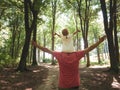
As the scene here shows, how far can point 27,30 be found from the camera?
22.2 meters

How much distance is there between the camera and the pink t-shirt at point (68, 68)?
4098mm

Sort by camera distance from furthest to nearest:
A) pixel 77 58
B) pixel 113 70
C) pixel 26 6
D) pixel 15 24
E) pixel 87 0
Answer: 1. pixel 15 24
2. pixel 87 0
3. pixel 26 6
4. pixel 113 70
5. pixel 77 58

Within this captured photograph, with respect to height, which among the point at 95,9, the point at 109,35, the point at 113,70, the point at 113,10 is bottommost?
the point at 113,70

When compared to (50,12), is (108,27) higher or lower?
lower

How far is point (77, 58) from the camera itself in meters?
4.08

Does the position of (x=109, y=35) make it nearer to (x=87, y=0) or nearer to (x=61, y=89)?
(x=87, y=0)

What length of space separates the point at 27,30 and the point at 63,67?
724 inches

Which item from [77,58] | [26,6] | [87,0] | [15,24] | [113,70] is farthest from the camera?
[15,24]

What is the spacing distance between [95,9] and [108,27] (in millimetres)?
13119

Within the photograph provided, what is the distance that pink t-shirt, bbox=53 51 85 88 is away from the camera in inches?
161

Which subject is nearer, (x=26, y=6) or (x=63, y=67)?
(x=63, y=67)

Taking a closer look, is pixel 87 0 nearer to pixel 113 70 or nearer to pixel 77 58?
pixel 113 70

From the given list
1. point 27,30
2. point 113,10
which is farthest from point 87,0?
point 27,30

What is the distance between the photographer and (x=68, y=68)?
13.6 feet
